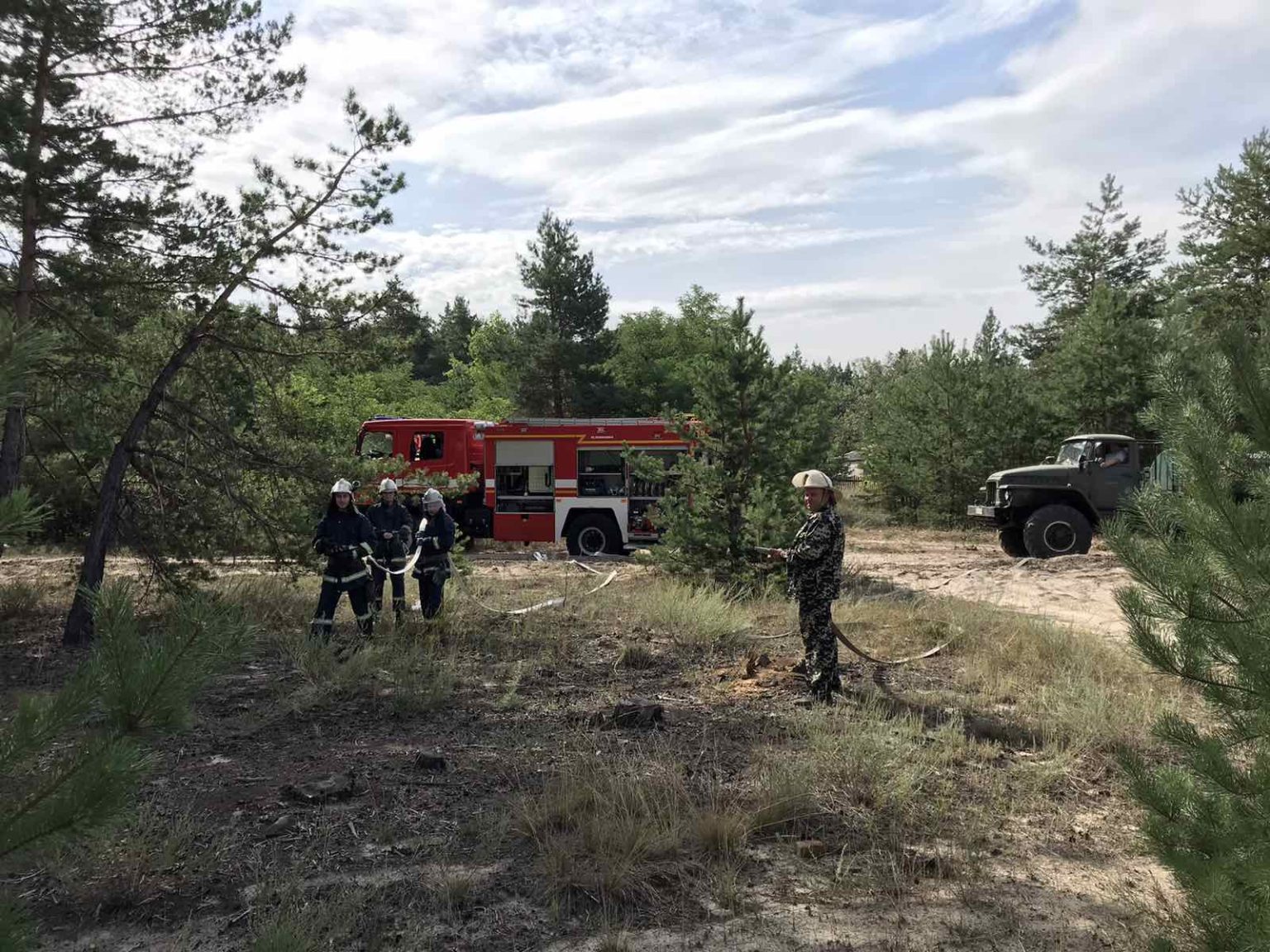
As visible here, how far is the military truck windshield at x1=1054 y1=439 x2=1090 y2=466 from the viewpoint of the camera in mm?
15422

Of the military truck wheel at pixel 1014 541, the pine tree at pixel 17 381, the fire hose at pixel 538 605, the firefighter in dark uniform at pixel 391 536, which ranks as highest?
the pine tree at pixel 17 381

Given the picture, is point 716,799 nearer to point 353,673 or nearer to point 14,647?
point 353,673

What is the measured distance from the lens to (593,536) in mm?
17109

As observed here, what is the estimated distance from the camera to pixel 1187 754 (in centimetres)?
282

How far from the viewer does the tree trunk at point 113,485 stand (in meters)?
8.54

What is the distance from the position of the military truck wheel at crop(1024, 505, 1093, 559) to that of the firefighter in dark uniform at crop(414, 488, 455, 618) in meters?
10.3

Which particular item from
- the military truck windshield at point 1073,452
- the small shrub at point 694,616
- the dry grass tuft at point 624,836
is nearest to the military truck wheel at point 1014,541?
the military truck windshield at point 1073,452

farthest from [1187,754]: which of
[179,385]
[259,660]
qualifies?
[179,385]

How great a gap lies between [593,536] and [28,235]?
10.5 metres

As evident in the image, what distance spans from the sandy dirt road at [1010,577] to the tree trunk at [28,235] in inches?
418

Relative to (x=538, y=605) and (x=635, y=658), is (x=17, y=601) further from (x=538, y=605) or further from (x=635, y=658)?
(x=635, y=658)

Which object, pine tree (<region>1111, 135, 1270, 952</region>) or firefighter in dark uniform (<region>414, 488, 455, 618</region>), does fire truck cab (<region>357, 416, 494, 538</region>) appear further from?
pine tree (<region>1111, 135, 1270, 952</region>)

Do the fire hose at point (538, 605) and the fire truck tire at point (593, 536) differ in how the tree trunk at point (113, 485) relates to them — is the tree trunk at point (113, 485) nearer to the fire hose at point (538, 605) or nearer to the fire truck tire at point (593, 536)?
the fire hose at point (538, 605)

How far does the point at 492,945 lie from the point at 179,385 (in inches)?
312
